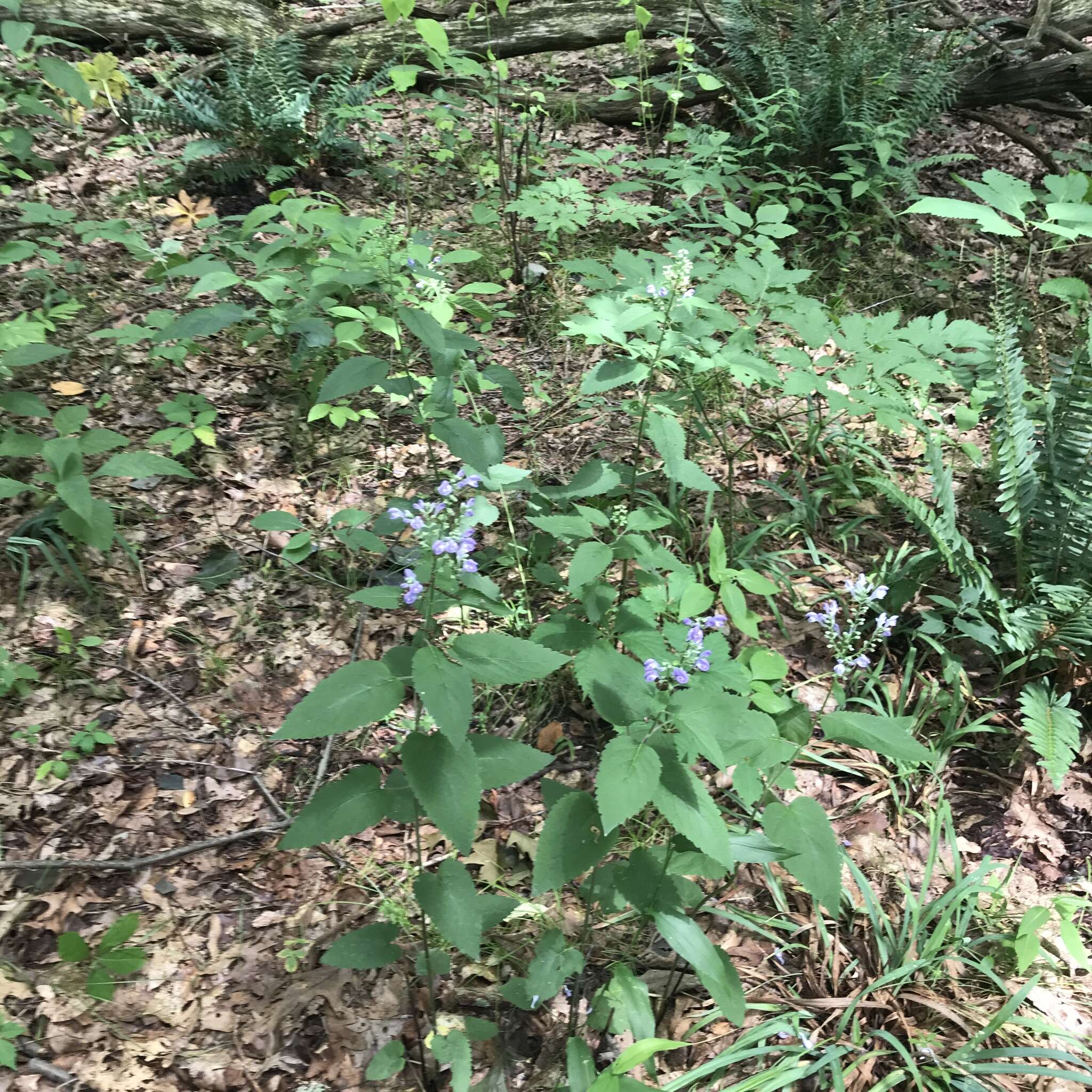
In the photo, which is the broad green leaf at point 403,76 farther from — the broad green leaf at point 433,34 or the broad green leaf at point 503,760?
the broad green leaf at point 503,760

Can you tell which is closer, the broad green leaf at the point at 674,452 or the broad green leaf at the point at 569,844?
the broad green leaf at the point at 569,844

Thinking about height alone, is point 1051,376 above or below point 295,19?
below

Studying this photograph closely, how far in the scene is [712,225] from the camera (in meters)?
3.80

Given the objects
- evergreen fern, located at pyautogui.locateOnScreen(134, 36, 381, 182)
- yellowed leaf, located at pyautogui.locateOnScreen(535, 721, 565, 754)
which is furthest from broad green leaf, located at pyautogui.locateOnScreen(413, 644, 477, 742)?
evergreen fern, located at pyautogui.locateOnScreen(134, 36, 381, 182)

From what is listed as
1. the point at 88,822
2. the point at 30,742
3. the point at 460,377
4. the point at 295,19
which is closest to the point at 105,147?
the point at 295,19

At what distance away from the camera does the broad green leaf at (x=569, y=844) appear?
1424 mm

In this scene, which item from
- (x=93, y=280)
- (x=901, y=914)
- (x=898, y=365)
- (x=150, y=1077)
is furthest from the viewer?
(x=93, y=280)

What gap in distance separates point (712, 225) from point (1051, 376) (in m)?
1.83

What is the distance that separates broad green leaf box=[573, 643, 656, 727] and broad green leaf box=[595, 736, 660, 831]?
0.09m

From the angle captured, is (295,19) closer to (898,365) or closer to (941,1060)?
(898,365)

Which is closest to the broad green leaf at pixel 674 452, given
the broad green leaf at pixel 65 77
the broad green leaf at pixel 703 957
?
the broad green leaf at pixel 703 957

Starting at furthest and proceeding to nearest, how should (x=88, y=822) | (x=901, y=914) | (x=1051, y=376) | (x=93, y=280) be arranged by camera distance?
(x=93, y=280) → (x=1051, y=376) → (x=88, y=822) → (x=901, y=914)

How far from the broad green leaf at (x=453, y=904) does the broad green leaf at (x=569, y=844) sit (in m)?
0.13

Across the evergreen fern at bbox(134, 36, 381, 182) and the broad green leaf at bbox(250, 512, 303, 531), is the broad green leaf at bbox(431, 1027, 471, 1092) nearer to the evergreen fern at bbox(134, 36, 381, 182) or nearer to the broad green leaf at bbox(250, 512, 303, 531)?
the broad green leaf at bbox(250, 512, 303, 531)
